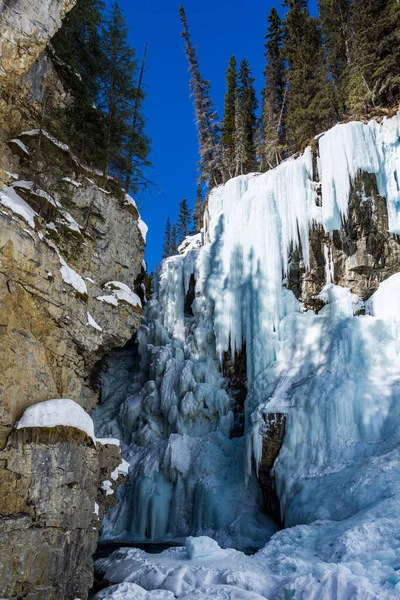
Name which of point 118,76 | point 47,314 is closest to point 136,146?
point 118,76

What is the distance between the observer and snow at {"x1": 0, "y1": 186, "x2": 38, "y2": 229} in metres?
8.09

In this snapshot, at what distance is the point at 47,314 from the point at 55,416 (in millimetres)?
2141

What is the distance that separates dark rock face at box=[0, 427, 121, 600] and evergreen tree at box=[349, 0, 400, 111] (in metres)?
16.9

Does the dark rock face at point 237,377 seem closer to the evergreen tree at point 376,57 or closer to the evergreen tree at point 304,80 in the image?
the evergreen tree at point 304,80

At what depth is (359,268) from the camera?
1502 centimetres

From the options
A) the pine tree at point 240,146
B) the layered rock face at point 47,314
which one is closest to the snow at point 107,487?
the layered rock face at point 47,314

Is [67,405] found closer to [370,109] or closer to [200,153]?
[370,109]

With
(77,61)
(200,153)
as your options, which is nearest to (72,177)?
(77,61)

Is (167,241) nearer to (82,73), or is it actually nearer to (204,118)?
(204,118)

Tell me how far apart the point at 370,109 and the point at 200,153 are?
9.70 meters

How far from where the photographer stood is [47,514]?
7117 mm

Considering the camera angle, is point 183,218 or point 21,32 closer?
point 21,32

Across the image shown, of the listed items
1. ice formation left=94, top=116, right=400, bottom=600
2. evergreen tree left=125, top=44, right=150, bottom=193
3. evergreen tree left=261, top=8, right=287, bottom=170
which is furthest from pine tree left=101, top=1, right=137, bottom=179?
evergreen tree left=261, top=8, right=287, bottom=170

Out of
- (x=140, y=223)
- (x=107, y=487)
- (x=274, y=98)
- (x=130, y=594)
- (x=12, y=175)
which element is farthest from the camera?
(x=274, y=98)
